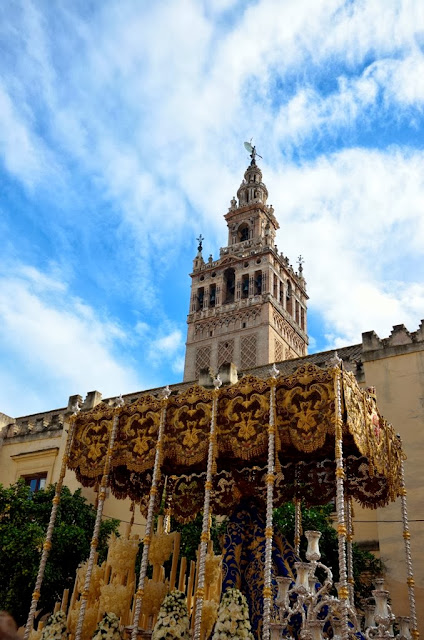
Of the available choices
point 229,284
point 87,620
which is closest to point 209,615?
point 87,620

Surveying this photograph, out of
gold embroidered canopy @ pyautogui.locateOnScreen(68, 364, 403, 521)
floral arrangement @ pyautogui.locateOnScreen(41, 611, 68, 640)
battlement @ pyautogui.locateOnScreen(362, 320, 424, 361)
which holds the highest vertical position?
battlement @ pyautogui.locateOnScreen(362, 320, 424, 361)

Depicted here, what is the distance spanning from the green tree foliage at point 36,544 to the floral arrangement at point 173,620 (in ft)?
23.9

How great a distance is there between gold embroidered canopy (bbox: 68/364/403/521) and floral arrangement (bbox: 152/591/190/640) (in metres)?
1.76

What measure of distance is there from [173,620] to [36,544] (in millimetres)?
7893

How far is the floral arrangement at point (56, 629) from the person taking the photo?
790cm

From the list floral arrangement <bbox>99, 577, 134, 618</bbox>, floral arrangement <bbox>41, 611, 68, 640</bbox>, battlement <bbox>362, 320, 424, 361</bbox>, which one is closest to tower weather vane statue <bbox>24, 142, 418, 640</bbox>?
floral arrangement <bbox>99, 577, 134, 618</bbox>

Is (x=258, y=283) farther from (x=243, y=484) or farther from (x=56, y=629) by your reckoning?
(x=56, y=629)

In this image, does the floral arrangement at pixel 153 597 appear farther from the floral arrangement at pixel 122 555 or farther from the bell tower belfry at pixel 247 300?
the bell tower belfry at pixel 247 300

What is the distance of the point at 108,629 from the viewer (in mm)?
7645

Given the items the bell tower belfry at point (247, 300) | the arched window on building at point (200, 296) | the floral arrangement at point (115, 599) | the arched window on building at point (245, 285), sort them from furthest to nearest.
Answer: the arched window on building at point (200, 296) < the arched window on building at point (245, 285) < the bell tower belfry at point (247, 300) < the floral arrangement at point (115, 599)

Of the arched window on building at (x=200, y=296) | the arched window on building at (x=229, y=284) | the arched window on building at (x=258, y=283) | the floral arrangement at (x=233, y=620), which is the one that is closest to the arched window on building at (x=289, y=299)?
the arched window on building at (x=258, y=283)

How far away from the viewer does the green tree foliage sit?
13.7m

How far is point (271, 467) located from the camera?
7.77m

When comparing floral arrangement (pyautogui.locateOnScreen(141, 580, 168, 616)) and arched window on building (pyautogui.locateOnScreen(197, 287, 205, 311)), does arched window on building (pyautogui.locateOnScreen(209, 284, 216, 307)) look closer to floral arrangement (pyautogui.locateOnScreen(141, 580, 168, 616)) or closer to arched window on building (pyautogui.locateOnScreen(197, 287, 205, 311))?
arched window on building (pyautogui.locateOnScreen(197, 287, 205, 311))
